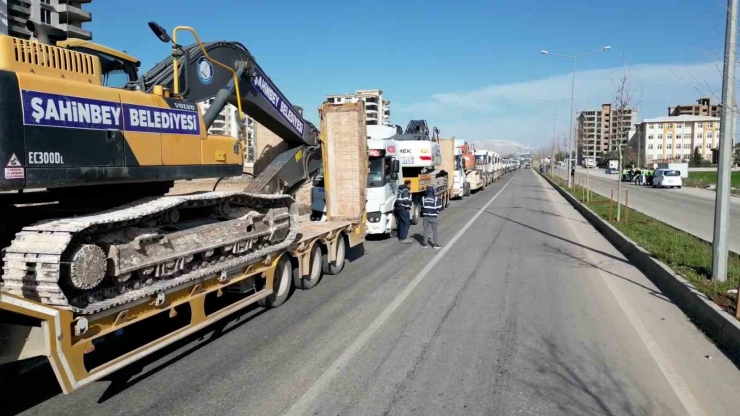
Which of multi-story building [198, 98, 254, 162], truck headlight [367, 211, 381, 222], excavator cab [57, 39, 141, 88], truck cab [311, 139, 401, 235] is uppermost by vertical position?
excavator cab [57, 39, 141, 88]

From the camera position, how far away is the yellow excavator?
172 inches

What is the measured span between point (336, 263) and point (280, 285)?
2354mm

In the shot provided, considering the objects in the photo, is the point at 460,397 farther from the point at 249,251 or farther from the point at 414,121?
the point at 414,121

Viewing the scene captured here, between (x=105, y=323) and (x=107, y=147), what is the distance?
1.62 m

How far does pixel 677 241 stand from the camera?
12828mm

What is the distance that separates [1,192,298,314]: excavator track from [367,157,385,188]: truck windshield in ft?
24.6

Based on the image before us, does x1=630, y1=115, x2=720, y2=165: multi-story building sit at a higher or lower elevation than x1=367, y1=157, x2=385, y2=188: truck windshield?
higher

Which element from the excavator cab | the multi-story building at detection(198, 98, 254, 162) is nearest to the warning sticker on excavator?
the excavator cab

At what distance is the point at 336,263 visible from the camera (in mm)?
10461

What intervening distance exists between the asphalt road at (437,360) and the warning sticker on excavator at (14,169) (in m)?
2.06

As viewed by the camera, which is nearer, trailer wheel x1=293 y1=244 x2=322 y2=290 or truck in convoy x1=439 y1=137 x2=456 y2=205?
trailer wheel x1=293 y1=244 x2=322 y2=290

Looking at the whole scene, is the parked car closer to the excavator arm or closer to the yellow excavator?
the excavator arm

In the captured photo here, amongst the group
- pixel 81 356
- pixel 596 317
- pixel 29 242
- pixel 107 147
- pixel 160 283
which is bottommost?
pixel 596 317

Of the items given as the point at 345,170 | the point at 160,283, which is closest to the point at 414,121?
the point at 345,170
